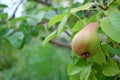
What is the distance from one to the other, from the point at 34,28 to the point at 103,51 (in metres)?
0.64

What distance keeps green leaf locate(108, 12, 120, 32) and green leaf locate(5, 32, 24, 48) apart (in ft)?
2.01

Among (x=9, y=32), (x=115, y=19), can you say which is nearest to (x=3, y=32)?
(x=9, y=32)

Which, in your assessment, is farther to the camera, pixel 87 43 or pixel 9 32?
pixel 9 32

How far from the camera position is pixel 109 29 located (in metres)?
0.68

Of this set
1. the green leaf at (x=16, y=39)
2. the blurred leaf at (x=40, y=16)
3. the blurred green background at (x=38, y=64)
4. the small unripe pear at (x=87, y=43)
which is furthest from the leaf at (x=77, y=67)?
the blurred green background at (x=38, y=64)

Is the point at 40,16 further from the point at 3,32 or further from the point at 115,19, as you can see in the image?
the point at 115,19

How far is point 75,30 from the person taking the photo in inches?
31.0

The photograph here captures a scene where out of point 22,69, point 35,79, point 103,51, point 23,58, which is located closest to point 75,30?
point 103,51

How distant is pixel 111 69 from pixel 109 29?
12 cm

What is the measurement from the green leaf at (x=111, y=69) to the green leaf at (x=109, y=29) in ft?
0.34

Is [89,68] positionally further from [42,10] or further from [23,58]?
[23,58]

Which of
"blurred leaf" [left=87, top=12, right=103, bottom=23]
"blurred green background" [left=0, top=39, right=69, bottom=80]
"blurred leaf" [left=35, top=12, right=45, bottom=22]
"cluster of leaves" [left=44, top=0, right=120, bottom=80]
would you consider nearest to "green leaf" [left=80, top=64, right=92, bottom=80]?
"cluster of leaves" [left=44, top=0, right=120, bottom=80]

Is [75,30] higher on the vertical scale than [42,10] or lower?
higher

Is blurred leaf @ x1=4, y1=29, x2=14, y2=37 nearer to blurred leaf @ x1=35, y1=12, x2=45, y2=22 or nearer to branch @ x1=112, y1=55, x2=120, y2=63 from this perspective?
blurred leaf @ x1=35, y1=12, x2=45, y2=22
